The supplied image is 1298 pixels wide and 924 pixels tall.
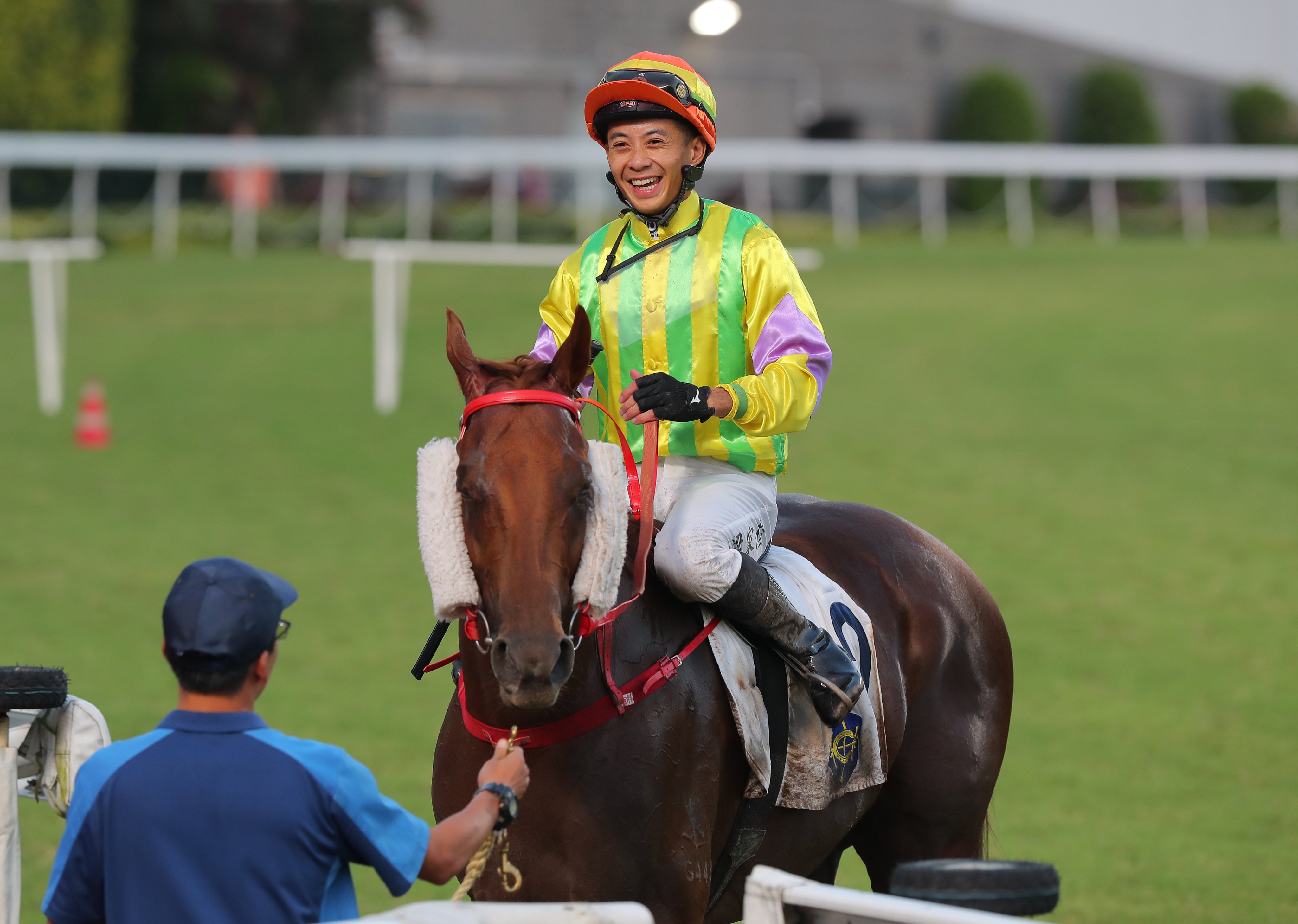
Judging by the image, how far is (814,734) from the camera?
3418 mm

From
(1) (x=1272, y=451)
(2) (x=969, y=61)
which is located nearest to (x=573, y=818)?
(1) (x=1272, y=451)

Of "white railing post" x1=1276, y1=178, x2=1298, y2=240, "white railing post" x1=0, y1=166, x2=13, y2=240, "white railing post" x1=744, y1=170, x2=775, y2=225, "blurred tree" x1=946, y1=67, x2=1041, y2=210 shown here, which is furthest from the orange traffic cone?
"blurred tree" x1=946, y1=67, x2=1041, y2=210

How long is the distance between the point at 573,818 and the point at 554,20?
104 feet

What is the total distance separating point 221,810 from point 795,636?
150cm

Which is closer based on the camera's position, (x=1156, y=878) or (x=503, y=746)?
(x=503, y=746)

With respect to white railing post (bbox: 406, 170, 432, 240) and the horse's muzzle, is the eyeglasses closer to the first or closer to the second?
the horse's muzzle

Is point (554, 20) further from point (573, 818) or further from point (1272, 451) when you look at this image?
point (573, 818)

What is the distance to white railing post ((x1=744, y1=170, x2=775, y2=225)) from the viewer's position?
24109mm

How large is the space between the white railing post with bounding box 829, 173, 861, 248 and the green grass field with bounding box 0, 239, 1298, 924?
2169 millimetres

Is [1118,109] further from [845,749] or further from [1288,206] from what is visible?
[845,749]

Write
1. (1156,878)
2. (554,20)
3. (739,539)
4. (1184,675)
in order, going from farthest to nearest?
Answer: (554,20) < (1184,675) < (1156,878) < (739,539)

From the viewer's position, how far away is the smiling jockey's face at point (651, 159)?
3363 mm

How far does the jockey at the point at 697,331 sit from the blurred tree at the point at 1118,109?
1302 inches

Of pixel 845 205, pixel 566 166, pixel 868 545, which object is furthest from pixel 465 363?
pixel 845 205
